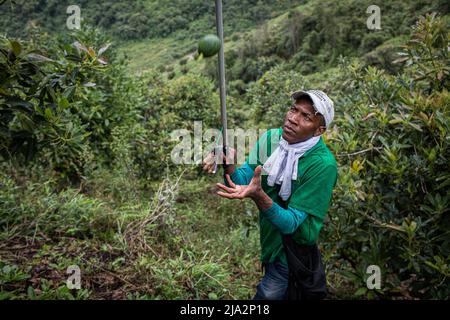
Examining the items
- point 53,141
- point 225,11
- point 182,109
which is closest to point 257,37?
point 225,11

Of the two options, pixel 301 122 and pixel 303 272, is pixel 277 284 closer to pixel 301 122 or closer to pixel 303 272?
pixel 303 272

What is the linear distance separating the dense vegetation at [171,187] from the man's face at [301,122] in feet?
2.26

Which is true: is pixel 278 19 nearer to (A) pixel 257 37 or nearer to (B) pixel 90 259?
(A) pixel 257 37

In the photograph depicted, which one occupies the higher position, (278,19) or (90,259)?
(278,19)

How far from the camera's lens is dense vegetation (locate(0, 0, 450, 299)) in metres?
2.24

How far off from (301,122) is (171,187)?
1905 millimetres

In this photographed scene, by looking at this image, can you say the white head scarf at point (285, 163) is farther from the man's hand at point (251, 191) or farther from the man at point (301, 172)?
the man's hand at point (251, 191)

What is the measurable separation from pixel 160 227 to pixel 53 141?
1.41 meters

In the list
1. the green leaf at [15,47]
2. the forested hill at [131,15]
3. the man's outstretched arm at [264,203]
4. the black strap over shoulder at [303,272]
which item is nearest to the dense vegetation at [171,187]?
the green leaf at [15,47]

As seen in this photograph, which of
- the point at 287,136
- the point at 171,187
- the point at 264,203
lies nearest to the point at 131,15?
the point at 171,187

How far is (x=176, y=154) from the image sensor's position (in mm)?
4922

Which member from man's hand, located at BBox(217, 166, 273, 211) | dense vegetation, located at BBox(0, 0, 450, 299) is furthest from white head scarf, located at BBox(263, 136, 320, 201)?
dense vegetation, located at BBox(0, 0, 450, 299)

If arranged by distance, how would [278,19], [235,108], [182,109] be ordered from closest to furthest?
[182,109], [235,108], [278,19]

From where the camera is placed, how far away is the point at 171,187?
11.6 feet
